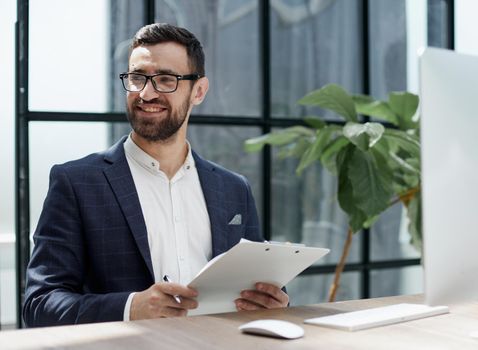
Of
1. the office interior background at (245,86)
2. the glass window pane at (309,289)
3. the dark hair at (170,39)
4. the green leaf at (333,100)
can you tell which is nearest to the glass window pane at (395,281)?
the office interior background at (245,86)

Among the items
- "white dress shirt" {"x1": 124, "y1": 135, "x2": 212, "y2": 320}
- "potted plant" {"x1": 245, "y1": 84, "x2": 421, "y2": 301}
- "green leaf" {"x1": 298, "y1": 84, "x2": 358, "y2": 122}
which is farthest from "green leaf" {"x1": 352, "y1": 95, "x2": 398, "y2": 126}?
"white dress shirt" {"x1": 124, "y1": 135, "x2": 212, "y2": 320}

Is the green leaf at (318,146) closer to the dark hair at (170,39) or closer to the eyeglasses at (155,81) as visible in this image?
the dark hair at (170,39)

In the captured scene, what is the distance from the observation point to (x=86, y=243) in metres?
2.29

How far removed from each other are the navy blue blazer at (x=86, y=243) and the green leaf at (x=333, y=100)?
134 cm

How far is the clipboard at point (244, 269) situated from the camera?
176 centimetres

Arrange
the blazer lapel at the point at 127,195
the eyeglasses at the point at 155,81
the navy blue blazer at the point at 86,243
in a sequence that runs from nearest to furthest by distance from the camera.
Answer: the navy blue blazer at the point at 86,243 < the blazer lapel at the point at 127,195 < the eyeglasses at the point at 155,81

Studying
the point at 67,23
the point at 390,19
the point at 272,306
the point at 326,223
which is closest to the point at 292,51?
the point at 390,19

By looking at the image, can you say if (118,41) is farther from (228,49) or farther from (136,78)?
(136,78)

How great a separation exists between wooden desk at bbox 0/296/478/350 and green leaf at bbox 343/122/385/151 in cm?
165

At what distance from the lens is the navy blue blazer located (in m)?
2.18

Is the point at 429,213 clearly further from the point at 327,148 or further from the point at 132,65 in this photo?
the point at 327,148

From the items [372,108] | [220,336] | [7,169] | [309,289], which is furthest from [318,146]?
[220,336]

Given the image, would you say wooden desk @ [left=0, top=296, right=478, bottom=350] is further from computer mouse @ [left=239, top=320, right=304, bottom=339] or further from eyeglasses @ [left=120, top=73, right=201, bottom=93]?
eyeglasses @ [left=120, top=73, right=201, bottom=93]

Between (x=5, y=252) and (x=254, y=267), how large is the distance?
1989 millimetres
